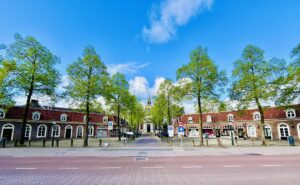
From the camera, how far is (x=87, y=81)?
21.8 meters

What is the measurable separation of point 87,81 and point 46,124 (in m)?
23.7

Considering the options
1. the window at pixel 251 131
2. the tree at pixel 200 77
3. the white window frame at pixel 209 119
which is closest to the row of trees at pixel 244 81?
the tree at pixel 200 77

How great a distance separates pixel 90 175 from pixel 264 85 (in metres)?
23.7

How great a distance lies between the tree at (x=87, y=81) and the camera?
70.6 feet

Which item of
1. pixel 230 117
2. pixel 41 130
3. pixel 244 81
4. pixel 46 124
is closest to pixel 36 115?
pixel 46 124

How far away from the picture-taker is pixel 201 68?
23.0 meters

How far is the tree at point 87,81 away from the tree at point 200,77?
11.3 metres

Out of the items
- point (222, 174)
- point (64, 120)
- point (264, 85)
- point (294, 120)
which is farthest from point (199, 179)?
point (64, 120)

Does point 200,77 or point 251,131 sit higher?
point 200,77

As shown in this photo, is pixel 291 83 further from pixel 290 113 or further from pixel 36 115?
pixel 36 115

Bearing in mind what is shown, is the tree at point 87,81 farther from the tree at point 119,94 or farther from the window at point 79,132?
the window at point 79,132

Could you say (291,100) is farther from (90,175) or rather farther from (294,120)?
(90,175)

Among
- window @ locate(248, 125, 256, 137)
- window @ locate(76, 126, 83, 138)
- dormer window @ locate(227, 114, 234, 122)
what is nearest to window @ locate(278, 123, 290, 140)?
window @ locate(248, 125, 256, 137)

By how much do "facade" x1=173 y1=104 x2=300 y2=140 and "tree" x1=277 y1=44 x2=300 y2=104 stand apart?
3178 mm
